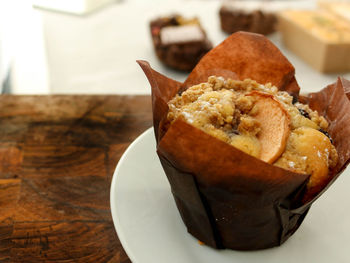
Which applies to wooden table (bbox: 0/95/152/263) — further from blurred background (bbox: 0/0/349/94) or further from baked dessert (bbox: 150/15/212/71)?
blurred background (bbox: 0/0/349/94)

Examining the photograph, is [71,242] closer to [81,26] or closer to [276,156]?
[276,156]

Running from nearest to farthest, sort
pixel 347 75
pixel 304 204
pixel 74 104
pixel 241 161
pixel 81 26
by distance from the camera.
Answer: pixel 241 161 → pixel 304 204 → pixel 74 104 → pixel 347 75 → pixel 81 26

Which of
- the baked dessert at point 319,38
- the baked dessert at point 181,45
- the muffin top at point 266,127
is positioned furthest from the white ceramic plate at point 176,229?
the baked dessert at point 319,38

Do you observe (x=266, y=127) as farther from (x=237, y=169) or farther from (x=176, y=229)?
(x=176, y=229)

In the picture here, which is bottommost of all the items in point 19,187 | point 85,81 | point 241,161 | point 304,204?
point 85,81

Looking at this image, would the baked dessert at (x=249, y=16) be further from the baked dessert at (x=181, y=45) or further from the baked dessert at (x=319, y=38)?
the baked dessert at (x=181, y=45)

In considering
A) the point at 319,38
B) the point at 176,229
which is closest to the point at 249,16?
the point at 319,38

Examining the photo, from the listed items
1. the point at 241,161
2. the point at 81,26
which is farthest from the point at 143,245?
the point at 81,26
